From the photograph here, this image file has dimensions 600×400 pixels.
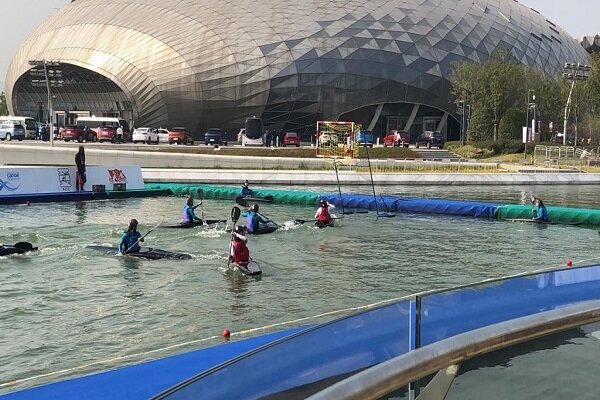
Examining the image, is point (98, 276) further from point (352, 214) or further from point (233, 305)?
point (352, 214)

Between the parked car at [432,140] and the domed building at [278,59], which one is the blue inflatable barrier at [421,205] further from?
the domed building at [278,59]

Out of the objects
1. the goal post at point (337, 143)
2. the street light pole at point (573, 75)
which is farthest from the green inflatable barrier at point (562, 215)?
the street light pole at point (573, 75)

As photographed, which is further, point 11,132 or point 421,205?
point 11,132

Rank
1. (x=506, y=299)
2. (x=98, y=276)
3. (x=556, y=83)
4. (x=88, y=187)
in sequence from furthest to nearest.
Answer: (x=556, y=83) → (x=88, y=187) → (x=98, y=276) → (x=506, y=299)

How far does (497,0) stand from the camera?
89.6 m

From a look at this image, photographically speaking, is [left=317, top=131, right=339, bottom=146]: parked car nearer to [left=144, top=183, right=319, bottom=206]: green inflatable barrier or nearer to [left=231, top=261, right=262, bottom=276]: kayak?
[left=144, top=183, right=319, bottom=206]: green inflatable barrier

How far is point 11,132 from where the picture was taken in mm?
60750

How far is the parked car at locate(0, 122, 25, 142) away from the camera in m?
60.7

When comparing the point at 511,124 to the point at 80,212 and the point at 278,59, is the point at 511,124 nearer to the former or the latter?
the point at 278,59

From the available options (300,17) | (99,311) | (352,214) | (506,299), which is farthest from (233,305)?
(300,17)

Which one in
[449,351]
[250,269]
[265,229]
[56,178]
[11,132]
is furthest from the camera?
[11,132]

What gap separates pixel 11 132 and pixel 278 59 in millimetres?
25402

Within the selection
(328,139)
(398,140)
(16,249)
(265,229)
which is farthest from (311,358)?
(398,140)

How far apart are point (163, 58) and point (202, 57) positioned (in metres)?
4.17
